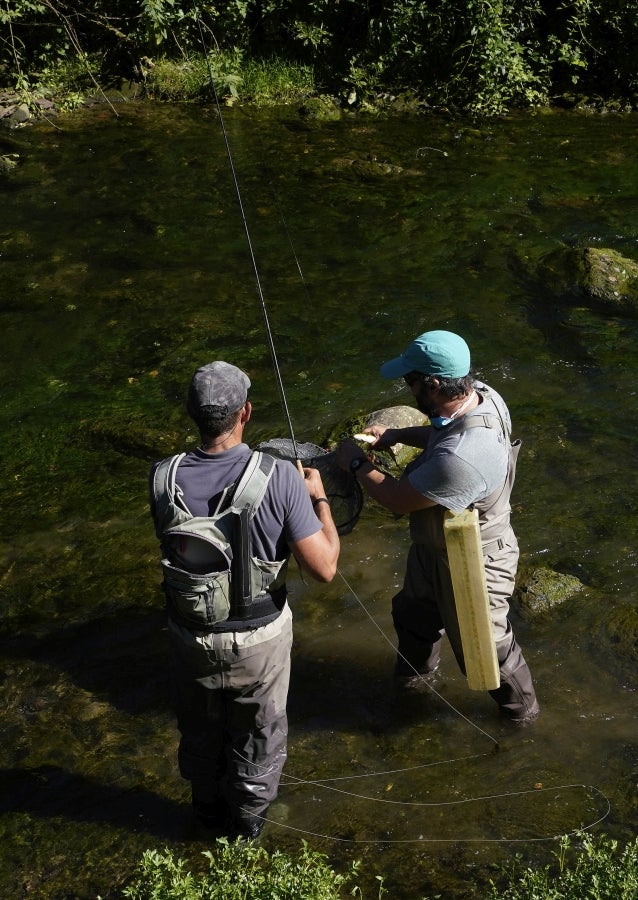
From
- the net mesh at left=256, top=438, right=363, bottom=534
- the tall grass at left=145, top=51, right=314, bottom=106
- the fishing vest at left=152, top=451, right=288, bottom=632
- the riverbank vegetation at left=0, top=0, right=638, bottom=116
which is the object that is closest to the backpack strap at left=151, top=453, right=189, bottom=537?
the fishing vest at left=152, top=451, right=288, bottom=632

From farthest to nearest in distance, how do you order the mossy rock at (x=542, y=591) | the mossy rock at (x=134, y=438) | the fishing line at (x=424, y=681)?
1. the mossy rock at (x=134, y=438)
2. the mossy rock at (x=542, y=591)
3. the fishing line at (x=424, y=681)

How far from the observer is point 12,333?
27.5ft

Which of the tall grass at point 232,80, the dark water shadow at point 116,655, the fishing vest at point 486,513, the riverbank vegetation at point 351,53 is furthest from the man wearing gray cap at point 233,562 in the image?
the tall grass at point 232,80

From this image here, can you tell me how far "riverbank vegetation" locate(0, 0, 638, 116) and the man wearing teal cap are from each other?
34.4ft

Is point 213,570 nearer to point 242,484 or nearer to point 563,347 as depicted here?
point 242,484

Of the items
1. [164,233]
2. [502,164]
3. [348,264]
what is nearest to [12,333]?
[164,233]

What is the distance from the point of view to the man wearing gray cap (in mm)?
3295

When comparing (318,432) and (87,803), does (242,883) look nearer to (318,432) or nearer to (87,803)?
(87,803)

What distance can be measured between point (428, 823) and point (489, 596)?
1.02m

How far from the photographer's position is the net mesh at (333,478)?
427 cm

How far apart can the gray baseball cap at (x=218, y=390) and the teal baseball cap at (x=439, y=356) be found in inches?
31.8

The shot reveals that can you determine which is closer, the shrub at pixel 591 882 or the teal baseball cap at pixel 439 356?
the shrub at pixel 591 882

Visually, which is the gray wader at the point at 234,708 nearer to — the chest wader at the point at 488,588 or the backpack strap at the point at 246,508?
the backpack strap at the point at 246,508

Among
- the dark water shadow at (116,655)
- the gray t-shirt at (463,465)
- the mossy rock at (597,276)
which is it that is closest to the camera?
the gray t-shirt at (463,465)
